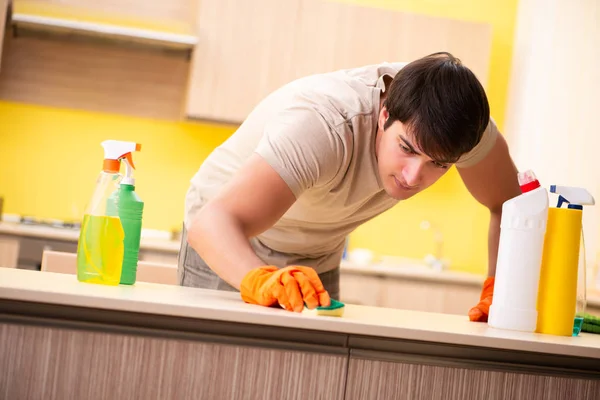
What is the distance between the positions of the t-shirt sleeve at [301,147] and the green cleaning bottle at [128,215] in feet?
0.85

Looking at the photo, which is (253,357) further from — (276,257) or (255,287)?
(276,257)

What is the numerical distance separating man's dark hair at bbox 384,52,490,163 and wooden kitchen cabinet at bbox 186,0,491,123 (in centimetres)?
243

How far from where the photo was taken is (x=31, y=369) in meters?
1.12

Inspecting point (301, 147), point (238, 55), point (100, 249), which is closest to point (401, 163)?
point (301, 147)

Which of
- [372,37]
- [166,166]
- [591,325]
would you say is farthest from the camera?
[166,166]

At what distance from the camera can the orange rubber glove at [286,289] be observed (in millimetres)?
1252

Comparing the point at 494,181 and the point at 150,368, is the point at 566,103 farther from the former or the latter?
the point at 150,368

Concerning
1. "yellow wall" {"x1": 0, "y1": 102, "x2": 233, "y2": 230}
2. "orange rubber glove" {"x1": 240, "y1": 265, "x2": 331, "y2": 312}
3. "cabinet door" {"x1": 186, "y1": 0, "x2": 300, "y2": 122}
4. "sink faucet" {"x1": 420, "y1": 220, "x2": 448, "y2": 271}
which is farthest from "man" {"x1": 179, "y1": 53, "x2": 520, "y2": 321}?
"sink faucet" {"x1": 420, "y1": 220, "x2": 448, "y2": 271}

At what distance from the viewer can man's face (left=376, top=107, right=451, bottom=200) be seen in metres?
1.51

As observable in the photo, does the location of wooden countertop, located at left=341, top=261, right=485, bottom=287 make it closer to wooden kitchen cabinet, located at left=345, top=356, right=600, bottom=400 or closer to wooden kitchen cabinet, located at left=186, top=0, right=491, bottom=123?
wooden kitchen cabinet, located at left=186, top=0, right=491, bottom=123

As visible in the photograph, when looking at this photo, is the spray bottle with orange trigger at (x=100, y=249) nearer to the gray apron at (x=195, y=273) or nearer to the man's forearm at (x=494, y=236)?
the gray apron at (x=195, y=273)

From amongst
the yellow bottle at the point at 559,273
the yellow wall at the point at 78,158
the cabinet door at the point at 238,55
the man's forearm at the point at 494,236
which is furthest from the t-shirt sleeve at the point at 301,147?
the yellow wall at the point at 78,158

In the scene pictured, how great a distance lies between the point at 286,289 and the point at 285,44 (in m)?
2.81

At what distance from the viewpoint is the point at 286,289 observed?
1258 mm
